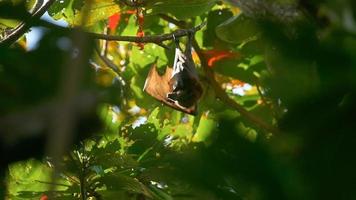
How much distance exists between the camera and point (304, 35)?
573 mm

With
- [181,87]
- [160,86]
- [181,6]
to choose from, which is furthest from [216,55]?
[181,87]

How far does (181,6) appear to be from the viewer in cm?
217

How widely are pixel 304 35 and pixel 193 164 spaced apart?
0.45 ft

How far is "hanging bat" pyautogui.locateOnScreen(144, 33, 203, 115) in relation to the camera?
168 cm

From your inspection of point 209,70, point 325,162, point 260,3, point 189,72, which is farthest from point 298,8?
point 209,70

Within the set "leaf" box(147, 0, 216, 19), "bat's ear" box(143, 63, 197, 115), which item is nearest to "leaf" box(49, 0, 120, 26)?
"leaf" box(147, 0, 216, 19)

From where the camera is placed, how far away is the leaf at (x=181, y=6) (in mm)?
2160

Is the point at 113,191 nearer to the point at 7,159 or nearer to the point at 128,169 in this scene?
the point at 128,169

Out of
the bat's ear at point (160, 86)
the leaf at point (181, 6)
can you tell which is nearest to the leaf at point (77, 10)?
the leaf at point (181, 6)

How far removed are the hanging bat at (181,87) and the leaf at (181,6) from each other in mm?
275

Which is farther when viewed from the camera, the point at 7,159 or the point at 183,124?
the point at 183,124

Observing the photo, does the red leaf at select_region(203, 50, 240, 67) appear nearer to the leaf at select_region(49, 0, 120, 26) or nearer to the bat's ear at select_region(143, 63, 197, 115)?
the leaf at select_region(49, 0, 120, 26)

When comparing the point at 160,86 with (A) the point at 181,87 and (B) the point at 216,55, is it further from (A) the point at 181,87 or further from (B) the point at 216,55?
(B) the point at 216,55

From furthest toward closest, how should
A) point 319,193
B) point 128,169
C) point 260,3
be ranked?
point 128,169, point 260,3, point 319,193
